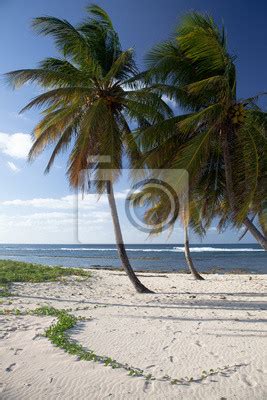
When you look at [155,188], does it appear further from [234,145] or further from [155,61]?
[155,61]

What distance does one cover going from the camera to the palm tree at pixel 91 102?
11.0 m

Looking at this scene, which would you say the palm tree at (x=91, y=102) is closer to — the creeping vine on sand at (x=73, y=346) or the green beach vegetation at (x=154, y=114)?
the green beach vegetation at (x=154, y=114)

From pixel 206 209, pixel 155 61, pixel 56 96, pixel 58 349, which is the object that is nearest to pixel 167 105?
pixel 155 61

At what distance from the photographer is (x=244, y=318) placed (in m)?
7.84

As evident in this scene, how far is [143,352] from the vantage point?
5.46 metres

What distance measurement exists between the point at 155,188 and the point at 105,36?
5479 millimetres

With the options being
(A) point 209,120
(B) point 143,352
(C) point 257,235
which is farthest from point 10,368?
(A) point 209,120

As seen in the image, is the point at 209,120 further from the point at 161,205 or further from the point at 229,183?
the point at 161,205

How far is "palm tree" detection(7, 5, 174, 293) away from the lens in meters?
11.0

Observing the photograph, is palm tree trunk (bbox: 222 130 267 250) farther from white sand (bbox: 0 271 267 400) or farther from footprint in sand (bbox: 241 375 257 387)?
footprint in sand (bbox: 241 375 257 387)

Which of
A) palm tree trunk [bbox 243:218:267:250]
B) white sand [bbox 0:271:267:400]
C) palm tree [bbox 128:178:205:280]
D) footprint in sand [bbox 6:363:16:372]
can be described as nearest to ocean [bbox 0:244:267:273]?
palm tree [bbox 128:178:205:280]

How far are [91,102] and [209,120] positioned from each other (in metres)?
3.95

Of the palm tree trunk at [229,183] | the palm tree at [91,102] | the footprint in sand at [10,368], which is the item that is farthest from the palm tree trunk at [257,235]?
the footprint in sand at [10,368]

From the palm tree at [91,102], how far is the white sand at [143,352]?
13.7 ft
